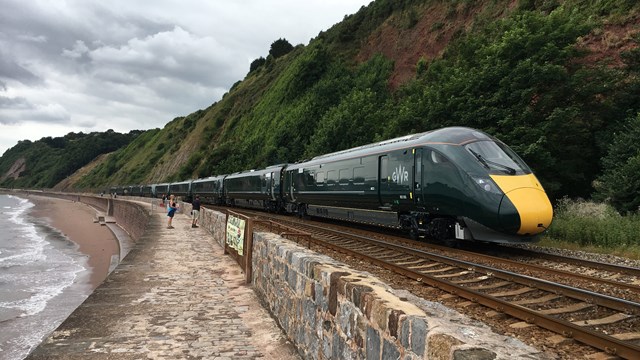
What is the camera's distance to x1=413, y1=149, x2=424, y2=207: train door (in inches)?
447

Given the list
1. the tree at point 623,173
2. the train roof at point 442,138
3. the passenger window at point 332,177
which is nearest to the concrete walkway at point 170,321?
the train roof at point 442,138

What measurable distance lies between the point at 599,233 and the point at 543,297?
22.9 ft

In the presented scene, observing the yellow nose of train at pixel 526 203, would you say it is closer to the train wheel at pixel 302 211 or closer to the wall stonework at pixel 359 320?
the wall stonework at pixel 359 320

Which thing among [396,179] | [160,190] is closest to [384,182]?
[396,179]

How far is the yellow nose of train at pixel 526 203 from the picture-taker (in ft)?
30.4

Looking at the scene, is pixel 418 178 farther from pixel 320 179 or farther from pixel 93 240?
pixel 93 240

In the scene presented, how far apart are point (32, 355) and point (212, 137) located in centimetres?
7649

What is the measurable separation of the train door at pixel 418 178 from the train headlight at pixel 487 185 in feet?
5.91

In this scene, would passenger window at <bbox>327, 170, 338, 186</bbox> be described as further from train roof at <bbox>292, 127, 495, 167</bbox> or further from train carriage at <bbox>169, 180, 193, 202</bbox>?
train carriage at <bbox>169, 180, 193, 202</bbox>

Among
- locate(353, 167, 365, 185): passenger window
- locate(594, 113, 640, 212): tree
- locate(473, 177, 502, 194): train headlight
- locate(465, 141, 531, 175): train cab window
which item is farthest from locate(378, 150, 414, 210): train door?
locate(594, 113, 640, 212): tree

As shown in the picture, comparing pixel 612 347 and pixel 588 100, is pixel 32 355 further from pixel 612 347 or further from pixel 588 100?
pixel 588 100

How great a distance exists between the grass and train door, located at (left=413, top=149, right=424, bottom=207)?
13.1ft

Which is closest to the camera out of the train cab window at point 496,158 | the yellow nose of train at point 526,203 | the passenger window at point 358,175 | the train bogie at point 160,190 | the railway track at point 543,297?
the railway track at point 543,297

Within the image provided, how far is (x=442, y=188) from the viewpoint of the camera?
10.6m
